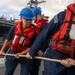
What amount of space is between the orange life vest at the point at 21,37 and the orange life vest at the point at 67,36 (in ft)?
5.97

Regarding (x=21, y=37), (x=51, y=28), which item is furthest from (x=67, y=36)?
(x=21, y=37)

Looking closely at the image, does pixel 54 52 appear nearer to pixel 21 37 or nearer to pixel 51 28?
pixel 51 28

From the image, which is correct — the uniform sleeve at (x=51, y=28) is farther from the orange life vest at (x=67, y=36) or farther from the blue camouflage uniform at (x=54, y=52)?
the orange life vest at (x=67, y=36)

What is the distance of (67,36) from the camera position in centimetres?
400

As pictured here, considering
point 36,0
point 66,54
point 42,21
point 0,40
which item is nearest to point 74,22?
point 66,54

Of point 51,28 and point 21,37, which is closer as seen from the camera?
point 51,28

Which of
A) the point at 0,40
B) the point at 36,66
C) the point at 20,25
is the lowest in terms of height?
the point at 0,40

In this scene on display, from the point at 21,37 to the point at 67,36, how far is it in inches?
83.3

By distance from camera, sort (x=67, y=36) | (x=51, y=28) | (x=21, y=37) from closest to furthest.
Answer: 1. (x=67, y=36)
2. (x=51, y=28)
3. (x=21, y=37)

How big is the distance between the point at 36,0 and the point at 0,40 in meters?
19.3

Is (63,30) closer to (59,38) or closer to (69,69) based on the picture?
(59,38)

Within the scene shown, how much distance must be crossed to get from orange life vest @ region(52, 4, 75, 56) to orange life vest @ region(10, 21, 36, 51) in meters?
1.82

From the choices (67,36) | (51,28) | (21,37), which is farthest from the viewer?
(21,37)

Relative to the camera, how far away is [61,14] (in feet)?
13.9
